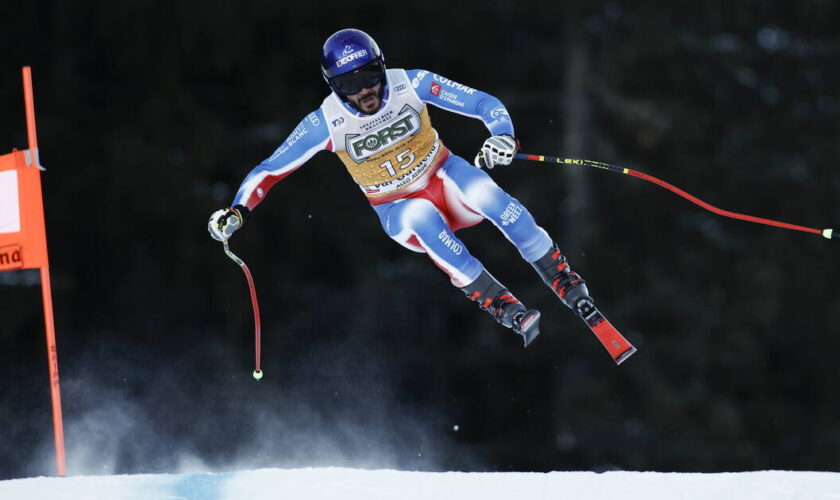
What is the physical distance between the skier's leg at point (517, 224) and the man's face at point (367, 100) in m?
0.50

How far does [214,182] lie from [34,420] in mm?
2959

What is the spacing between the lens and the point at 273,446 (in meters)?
13.3

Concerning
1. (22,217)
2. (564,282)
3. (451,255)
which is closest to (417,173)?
(451,255)

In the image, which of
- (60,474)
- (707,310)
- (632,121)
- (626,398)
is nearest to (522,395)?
(626,398)

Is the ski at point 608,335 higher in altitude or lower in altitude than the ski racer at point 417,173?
lower

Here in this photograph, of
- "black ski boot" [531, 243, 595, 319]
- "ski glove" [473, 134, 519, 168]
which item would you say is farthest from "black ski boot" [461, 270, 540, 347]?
"ski glove" [473, 134, 519, 168]

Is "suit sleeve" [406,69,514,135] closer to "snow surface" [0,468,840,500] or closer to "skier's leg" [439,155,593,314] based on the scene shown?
"skier's leg" [439,155,593,314]

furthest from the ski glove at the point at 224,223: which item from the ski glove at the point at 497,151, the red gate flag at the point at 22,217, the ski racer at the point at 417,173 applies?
the red gate flag at the point at 22,217

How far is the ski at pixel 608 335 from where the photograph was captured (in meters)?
6.33

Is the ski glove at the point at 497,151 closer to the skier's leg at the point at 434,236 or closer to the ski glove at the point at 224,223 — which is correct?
the skier's leg at the point at 434,236

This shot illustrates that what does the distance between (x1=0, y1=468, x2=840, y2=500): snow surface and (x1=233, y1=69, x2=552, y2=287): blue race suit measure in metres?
1.14

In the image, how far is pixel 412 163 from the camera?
6434mm

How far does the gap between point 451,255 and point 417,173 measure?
0.47 metres

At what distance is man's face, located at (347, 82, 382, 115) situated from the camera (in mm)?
6188
